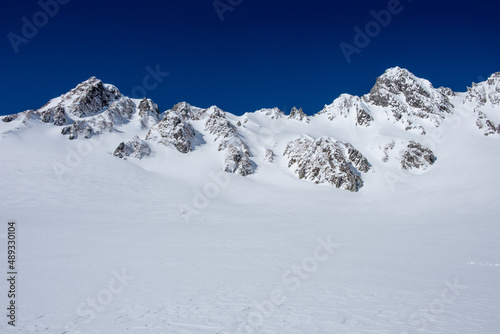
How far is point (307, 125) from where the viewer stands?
86.2 m

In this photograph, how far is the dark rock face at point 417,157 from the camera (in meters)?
58.5

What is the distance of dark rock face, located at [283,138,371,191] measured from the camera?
5166 centimetres

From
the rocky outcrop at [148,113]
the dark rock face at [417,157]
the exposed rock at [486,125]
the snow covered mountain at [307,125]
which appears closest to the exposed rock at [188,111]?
the snow covered mountain at [307,125]

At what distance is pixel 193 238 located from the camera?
1808 cm

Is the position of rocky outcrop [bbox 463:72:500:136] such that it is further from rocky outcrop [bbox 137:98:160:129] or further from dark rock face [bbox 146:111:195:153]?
rocky outcrop [bbox 137:98:160:129]

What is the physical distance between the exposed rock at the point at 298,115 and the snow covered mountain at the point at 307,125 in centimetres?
38

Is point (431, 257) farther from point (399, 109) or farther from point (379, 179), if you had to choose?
Result: point (399, 109)

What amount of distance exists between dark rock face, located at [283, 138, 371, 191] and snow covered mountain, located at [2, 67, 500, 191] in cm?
21

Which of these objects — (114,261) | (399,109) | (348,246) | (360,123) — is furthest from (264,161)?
(399,109)

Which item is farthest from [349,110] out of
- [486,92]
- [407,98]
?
[486,92]

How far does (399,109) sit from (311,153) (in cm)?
4791

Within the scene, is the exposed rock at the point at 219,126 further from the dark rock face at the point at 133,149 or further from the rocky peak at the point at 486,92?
the rocky peak at the point at 486,92

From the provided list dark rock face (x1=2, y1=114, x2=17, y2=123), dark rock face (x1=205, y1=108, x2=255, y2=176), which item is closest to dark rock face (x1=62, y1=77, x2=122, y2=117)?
dark rock face (x1=2, y1=114, x2=17, y2=123)

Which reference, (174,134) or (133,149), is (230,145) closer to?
(174,134)
